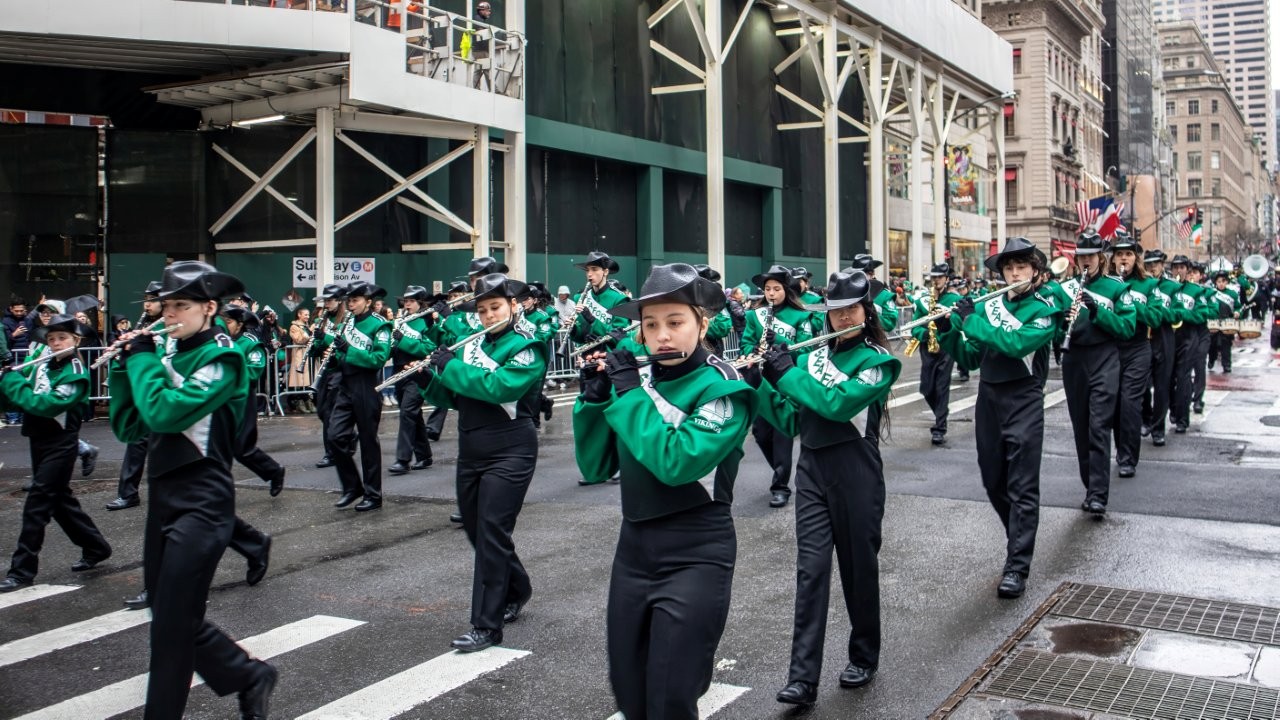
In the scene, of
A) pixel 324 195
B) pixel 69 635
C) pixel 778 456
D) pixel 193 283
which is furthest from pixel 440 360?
pixel 324 195

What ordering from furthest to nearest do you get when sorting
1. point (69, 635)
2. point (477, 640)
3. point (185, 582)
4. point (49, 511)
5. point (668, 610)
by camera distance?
point (49, 511) < point (69, 635) < point (477, 640) < point (185, 582) < point (668, 610)

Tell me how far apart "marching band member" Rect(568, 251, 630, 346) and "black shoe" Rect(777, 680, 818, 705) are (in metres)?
7.75

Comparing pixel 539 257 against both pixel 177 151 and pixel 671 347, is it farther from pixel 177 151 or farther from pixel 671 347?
pixel 671 347

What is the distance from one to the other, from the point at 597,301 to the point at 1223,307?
11718 mm

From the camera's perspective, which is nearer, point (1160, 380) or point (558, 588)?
point (558, 588)

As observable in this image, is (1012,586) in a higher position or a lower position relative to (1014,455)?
lower

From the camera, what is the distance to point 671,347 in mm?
3967

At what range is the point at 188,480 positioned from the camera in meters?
4.98

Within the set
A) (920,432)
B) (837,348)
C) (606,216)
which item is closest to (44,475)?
(837,348)

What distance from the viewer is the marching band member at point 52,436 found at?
25.5 ft

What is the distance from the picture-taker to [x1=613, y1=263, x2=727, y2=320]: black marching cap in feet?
12.8

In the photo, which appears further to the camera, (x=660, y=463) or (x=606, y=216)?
(x=606, y=216)

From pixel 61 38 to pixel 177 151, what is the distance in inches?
174

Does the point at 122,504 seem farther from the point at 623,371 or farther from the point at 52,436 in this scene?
the point at 623,371
